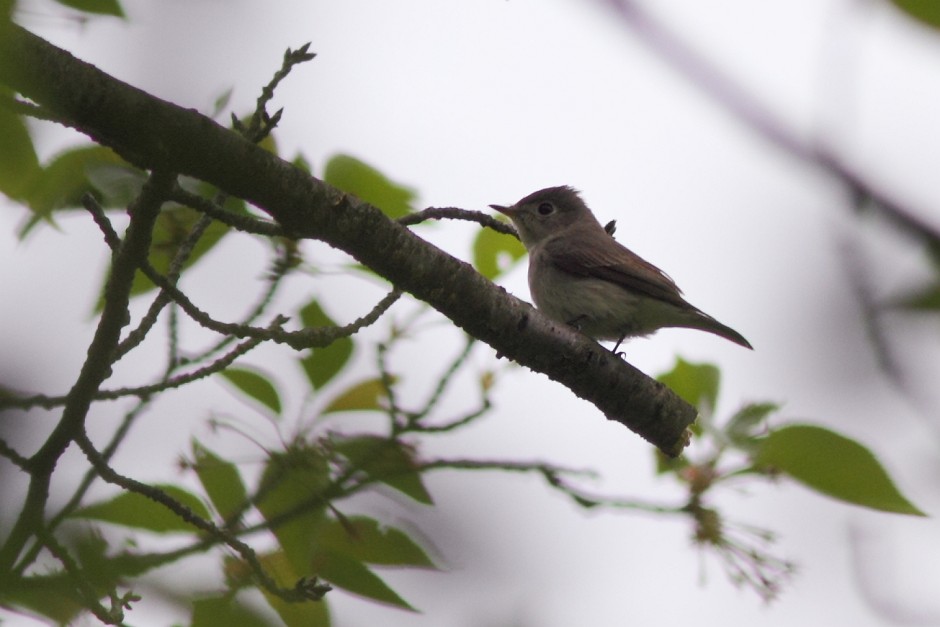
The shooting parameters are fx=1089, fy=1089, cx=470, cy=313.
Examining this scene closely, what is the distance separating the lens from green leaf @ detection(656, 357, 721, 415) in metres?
4.06

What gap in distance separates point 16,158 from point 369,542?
3.83 feet

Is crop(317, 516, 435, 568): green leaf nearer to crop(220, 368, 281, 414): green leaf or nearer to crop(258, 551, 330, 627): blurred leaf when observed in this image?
crop(258, 551, 330, 627): blurred leaf

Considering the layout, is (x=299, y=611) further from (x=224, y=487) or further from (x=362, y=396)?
(x=362, y=396)

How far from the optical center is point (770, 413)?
3.39m

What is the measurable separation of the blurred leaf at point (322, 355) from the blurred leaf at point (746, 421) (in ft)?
4.17

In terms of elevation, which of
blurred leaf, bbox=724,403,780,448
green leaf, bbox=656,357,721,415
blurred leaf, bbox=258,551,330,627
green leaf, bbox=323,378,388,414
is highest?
green leaf, bbox=656,357,721,415

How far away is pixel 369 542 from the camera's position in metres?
2.52

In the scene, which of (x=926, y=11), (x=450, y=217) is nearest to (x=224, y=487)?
(x=450, y=217)

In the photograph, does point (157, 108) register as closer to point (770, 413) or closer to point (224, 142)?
point (224, 142)

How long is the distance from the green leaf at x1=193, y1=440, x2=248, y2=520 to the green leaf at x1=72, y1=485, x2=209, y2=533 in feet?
0.54

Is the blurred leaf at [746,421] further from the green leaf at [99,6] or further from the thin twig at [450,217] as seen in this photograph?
the green leaf at [99,6]

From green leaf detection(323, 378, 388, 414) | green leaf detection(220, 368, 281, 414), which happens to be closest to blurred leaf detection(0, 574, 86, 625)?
green leaf detection(220, 368, 281, 414)

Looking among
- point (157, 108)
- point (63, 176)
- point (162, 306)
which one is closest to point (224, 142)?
point (157, 108)

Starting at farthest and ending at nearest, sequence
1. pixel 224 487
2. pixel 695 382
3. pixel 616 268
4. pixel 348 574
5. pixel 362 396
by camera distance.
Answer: pixel 616 268
pixel 695 382
pixel 362 396
pixel 224 487
pixel 348 574
